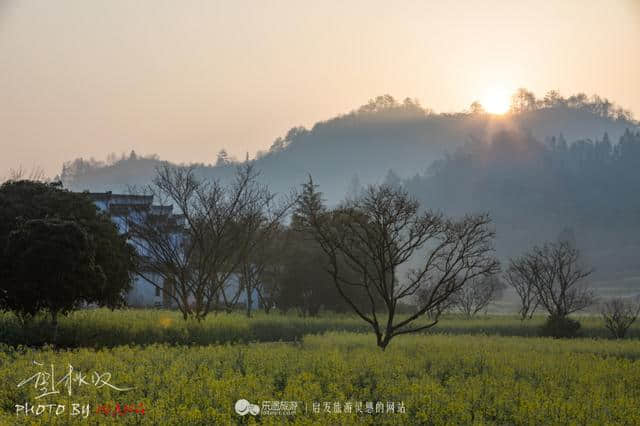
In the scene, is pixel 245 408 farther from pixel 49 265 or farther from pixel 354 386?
pixel 49 265

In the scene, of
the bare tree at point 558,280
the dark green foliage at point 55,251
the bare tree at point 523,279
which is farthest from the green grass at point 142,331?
the bare tree at point 523,279

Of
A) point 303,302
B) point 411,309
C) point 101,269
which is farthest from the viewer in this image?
point 411,309

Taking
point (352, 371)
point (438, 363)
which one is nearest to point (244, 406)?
point (352, 371)

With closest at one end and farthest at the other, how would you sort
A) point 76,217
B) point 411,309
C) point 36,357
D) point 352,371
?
point 352,371 < point 36,357 < point 76,217 < point 411,309

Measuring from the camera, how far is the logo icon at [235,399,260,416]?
12906 millimetres

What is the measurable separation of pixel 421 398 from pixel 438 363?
21.9 feet

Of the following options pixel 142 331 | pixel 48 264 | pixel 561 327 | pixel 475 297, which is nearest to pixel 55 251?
pixel 48 264

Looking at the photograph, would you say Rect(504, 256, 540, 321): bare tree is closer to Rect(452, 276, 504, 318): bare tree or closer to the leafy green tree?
Rect(452, 276, 504, 318): bare tree

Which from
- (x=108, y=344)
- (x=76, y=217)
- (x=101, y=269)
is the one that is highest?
(x=76, y=217)

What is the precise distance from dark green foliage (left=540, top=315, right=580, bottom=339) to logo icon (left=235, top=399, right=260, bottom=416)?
33.3m

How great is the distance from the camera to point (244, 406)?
13.1 m

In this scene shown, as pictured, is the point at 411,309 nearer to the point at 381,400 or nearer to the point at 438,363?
the point at 438,363

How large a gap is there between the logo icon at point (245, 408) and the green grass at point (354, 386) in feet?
0.56

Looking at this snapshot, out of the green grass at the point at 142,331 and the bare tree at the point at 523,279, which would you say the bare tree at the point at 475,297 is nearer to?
the bare tree at the point at 523,279
